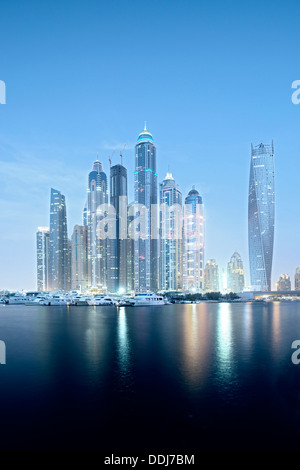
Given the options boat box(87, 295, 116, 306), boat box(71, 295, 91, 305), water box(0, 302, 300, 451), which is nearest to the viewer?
water box(0, 302, 300, 451)

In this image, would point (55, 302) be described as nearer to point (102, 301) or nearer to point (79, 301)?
point (79, 301)

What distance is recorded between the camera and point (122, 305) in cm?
12575

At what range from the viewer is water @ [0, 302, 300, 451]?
1530 centimetres

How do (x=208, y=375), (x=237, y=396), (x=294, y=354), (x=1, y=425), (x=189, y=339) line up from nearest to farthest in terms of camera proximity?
(x=1, y=425), (x=237, y=396), (x=208, y=375), (x=294, y=354), (x=189, y=339)

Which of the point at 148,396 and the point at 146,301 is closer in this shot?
the point at 148,396

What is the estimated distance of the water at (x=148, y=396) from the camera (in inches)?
603

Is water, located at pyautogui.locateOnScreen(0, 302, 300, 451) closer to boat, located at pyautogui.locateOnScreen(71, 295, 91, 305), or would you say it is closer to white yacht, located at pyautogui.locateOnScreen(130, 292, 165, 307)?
white yacht, located at pyautogui.locateOnScreen(130, 292, 165, 307)

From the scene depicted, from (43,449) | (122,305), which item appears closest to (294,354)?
(43,449)

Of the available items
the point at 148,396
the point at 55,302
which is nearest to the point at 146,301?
the point at 55,302

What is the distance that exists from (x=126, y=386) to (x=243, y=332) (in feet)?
110

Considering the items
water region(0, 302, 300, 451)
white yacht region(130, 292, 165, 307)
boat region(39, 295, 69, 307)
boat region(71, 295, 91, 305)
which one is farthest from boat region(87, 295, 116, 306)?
water region(0, 302, 300, 451)

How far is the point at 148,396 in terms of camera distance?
20891 mm

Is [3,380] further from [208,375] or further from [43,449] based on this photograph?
[208,375]

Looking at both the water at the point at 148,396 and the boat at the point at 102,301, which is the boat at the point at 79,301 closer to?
the boat at the point at 102,301
